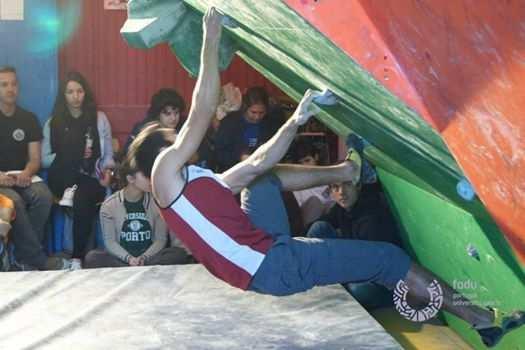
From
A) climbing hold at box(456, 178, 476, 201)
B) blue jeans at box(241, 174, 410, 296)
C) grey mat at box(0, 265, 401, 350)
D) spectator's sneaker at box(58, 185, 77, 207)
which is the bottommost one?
grey mat at box(0, 265, 401, 350)

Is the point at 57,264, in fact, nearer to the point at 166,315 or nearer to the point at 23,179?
the point at 23,179

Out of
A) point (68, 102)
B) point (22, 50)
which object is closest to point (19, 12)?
point (22, 50)

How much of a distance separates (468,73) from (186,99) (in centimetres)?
448

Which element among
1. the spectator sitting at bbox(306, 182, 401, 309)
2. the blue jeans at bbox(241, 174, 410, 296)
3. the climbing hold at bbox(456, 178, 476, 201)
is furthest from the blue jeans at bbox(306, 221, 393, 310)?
the climbing hold at bbox(456, 178, 476, 201)

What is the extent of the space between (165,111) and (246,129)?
531mm

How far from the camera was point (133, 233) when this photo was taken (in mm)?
5012

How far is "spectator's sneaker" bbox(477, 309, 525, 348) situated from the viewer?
3.06 meters

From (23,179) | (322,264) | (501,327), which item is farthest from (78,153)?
(501,327)

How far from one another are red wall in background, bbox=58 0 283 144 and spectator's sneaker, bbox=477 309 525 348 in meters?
3.46

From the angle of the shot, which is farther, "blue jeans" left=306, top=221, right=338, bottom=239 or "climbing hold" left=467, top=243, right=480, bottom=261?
"blue jeans" left=306, top=221, right=338, bottom=239

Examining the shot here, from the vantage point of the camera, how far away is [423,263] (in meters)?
4.36

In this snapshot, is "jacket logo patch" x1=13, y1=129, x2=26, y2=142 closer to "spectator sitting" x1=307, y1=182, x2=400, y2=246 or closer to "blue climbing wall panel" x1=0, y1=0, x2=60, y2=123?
"blue climbing wall panel" x1=0, y1=0, x2=60, y2=123

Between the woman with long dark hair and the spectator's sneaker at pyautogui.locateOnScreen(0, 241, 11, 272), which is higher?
the woman with long dark hair

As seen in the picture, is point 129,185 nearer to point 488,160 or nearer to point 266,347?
point 266,347
